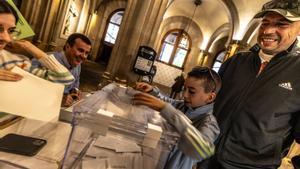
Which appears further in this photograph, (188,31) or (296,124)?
(188,31)

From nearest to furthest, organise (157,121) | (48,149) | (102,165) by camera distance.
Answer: (157,121)
(102,165)
(48,149)

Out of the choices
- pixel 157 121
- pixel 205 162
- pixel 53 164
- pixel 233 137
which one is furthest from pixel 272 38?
pixel 53 164

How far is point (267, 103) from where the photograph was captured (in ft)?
5.05

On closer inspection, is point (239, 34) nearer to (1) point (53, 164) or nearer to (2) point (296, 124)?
(2) point (296, 124)

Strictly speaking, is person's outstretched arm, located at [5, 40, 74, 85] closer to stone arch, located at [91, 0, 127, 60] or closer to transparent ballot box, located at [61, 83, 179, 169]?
transparent ballot box, located at [61, 83, 179, 169]

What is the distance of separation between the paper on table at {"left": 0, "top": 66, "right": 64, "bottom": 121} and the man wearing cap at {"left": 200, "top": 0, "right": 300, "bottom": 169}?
1103 millimetres

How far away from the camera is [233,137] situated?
5.27ft

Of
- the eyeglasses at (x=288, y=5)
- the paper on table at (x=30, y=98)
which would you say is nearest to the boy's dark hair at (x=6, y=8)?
the paper on table at (x=30, y=98)

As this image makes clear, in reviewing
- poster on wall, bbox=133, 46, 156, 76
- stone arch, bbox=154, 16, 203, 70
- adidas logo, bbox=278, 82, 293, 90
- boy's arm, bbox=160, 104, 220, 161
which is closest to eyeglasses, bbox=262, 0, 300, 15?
adidas logo, bbox=278, 82, 293, 90

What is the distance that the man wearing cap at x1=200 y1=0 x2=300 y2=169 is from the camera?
4.96ft

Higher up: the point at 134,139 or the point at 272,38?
the point at 272,38

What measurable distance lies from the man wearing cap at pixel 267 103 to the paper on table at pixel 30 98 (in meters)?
1.10

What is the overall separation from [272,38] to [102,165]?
122 cm

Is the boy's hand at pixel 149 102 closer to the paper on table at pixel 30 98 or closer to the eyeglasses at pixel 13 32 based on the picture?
the paper on table at pixel 30 98
